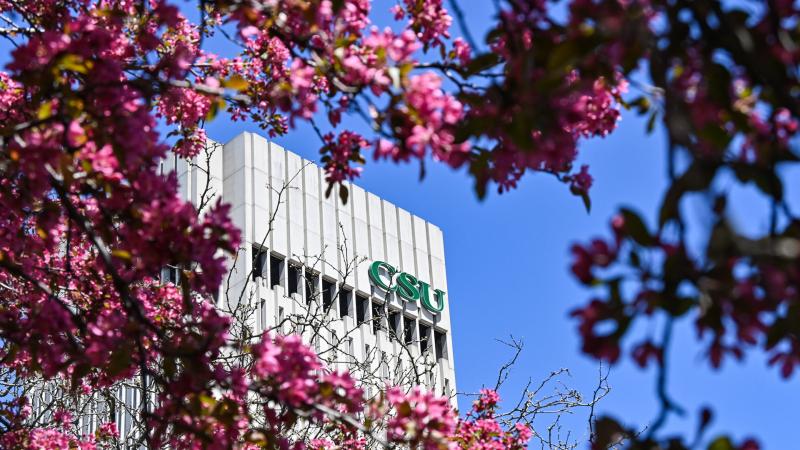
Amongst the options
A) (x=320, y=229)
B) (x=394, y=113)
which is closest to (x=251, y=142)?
(x=320, y=229)

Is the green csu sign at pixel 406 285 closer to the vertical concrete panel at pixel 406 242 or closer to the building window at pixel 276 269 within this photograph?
the vertical concrete panel at pixel 406 242

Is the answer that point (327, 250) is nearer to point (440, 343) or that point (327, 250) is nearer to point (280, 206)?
point (280, 206)

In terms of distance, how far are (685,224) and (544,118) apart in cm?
43

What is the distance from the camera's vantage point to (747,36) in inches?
96.3

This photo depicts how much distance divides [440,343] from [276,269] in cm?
892

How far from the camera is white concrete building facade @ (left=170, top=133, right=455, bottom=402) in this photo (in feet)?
108

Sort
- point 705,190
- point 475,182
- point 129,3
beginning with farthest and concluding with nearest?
point 129,3 < point 475,182 < point 705,190

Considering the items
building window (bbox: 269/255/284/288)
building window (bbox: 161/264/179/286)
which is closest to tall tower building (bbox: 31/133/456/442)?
building window (bbox: 269/255/284/288)

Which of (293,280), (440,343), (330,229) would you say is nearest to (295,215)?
(330,229)

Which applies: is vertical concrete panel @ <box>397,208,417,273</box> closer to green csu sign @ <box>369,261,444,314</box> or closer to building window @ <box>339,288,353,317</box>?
green csu sign @ <box>369,261,444,314</box>

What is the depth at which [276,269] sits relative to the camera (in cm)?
3422

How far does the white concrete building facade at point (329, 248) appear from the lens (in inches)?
1299

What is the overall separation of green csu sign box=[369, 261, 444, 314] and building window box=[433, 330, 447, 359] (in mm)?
1036

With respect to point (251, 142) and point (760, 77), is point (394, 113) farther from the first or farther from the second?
point (251, 142)
